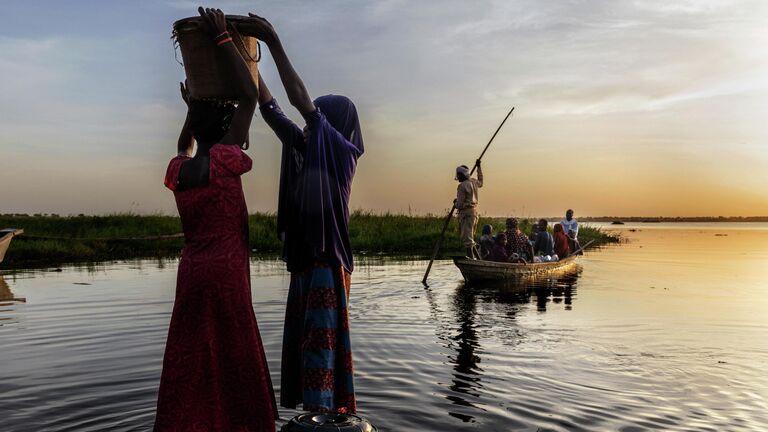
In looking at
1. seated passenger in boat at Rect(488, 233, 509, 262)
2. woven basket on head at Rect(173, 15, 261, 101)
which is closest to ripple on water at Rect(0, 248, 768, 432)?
seated passenger in boat at Rect(488, 233, 509, 262)

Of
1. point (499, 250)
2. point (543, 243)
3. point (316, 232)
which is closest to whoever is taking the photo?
point (316, 232)

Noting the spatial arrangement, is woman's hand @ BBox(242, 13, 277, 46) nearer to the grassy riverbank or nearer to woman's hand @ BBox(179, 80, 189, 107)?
woman's hand @ BBox(179, 80, 189, 107)

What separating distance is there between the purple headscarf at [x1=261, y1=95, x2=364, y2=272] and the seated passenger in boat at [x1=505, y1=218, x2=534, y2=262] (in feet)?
38.5

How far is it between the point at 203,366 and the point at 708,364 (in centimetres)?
554

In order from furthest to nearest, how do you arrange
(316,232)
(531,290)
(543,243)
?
(543,243) < (531,290) < (316,232)

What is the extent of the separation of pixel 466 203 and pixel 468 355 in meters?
9.23

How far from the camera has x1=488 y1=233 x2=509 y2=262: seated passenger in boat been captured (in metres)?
15.0

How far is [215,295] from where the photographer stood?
3.25 meters

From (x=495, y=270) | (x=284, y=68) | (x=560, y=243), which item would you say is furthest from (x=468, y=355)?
(x=560, y=243)

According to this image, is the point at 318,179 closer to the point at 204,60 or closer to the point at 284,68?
the point at 284,68

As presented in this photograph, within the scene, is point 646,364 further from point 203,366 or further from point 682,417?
point 203,366

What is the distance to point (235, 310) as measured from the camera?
330cm

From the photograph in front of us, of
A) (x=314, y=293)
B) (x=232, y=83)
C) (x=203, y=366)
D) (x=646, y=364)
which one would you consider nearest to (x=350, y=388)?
(x=314, y=293)

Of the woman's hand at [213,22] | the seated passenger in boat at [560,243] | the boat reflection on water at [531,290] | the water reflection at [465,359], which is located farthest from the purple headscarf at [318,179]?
the seated passenger in boat at [560,243]
